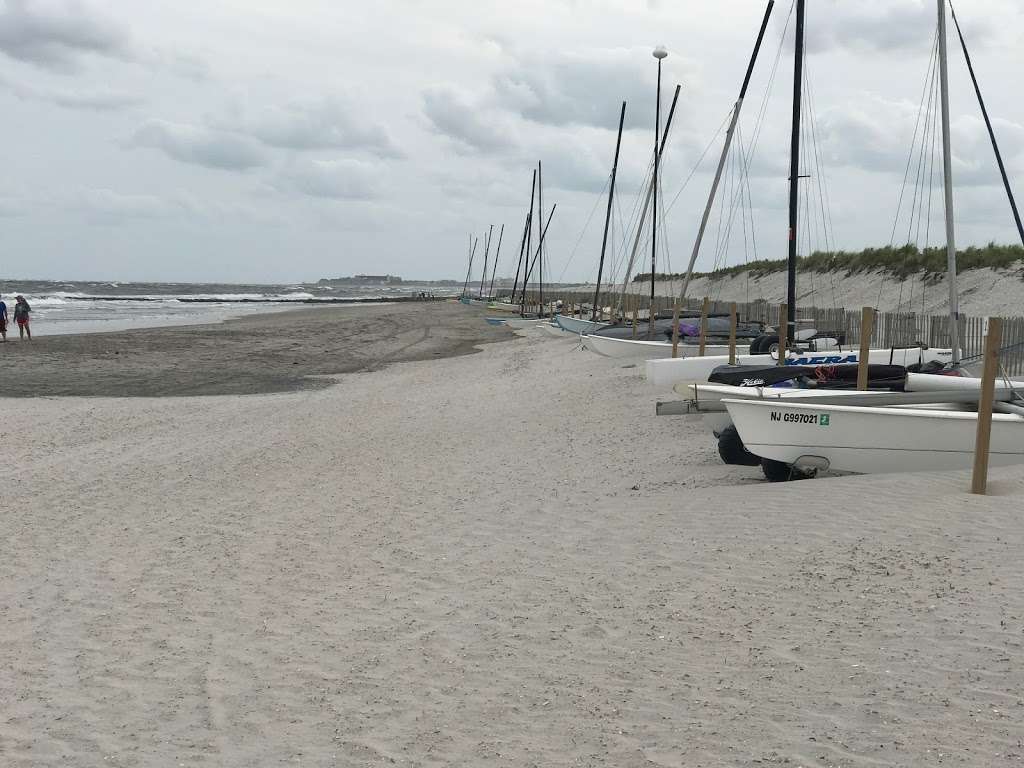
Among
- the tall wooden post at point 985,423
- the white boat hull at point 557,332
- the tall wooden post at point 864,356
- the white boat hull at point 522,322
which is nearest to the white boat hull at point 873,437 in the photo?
the tall wooden post at point 985,423

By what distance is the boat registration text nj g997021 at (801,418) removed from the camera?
10.4m

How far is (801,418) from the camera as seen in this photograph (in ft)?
34.1

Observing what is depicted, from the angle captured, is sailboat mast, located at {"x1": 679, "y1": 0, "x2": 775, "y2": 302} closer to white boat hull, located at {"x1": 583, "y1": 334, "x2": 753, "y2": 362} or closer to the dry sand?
white boat hull, located at {"x1": 583, "y1": 334, "x2": 753, "y2": 362}

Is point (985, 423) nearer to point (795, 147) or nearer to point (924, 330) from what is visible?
point (795, 147)

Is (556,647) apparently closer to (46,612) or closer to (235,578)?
(235,578)

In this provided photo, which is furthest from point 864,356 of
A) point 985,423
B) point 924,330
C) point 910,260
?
point 910,260

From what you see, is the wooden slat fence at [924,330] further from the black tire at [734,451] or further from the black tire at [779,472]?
the black tire at [779,472]

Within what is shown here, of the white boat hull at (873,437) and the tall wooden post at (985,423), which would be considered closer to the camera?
the tall wooden post at (985,423)

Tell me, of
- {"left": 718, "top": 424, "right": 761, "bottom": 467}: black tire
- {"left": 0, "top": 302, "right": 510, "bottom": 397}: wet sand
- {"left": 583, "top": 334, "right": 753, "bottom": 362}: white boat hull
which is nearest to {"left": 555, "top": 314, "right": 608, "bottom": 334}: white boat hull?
{"left": 0, "top": 302, "right": 510, "bottom": 397}: wet sand

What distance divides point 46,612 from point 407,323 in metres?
46.8

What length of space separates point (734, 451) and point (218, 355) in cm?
2406

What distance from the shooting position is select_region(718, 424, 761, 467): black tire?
11430mm

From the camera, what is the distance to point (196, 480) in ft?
39.9

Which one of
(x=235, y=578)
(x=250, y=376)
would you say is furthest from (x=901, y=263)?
(x=235, y=578)
